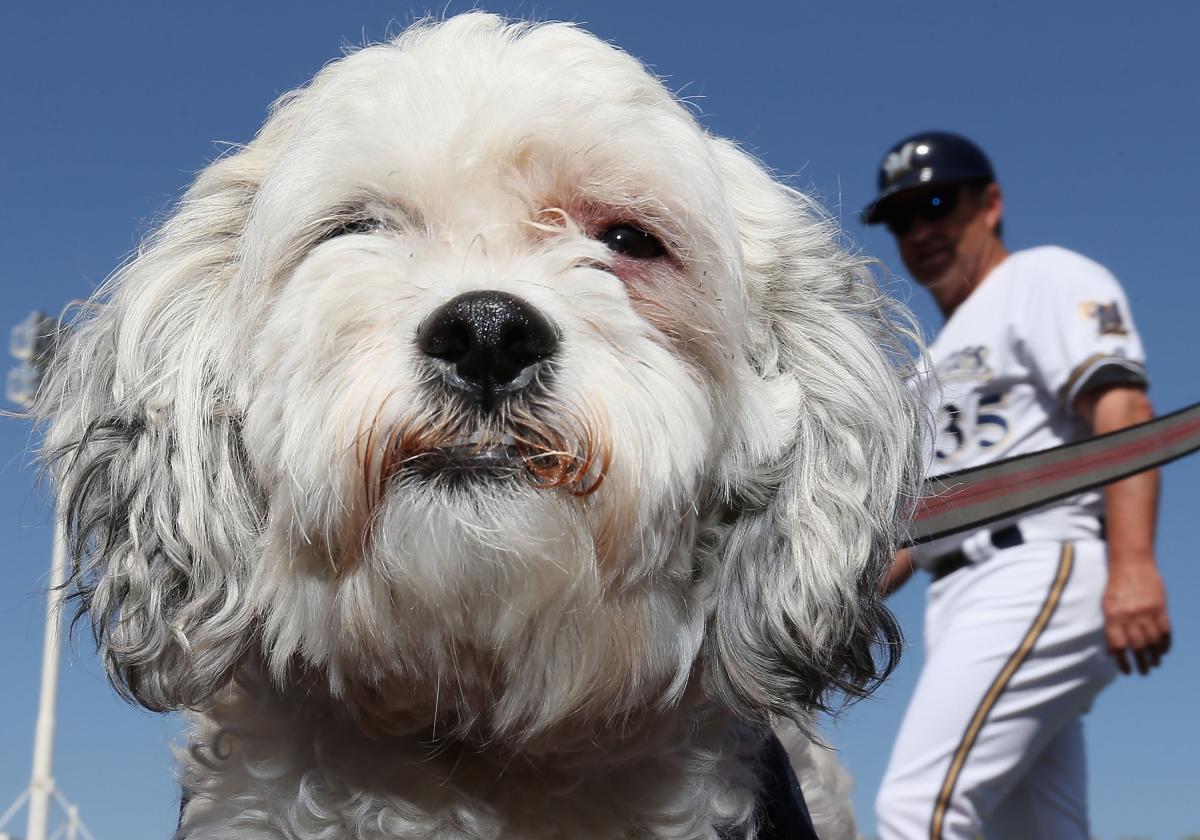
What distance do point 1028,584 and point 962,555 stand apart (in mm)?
333

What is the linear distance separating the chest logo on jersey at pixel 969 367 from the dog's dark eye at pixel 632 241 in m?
2.53

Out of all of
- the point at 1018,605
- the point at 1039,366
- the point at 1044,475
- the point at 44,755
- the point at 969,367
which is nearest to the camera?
the point at 1044,475

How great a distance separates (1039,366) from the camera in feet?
15.6

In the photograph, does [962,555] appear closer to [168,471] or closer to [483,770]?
[483,770]

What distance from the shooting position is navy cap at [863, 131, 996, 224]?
5492 millimetres

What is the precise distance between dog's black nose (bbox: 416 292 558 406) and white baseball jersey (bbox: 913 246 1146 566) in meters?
2.75

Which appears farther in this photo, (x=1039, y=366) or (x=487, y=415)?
(x=1039, y=366)

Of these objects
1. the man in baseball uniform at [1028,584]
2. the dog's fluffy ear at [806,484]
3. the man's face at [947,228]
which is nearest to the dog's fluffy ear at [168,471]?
the dog's fluffy ear at [806,484]

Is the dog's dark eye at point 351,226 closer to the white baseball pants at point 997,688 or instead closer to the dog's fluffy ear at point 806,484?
the dog's fluffy ear at point 806,484

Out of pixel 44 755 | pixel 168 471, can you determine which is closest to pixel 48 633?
pixel 168 471

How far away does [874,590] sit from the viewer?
104 inches

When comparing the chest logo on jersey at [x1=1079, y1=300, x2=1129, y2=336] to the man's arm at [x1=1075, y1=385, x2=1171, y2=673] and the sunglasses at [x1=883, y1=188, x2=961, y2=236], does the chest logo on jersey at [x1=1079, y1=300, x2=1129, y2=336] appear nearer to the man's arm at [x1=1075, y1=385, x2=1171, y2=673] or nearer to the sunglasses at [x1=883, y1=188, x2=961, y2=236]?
the man's arm at [x1=1075, y1=385, x2=1171, y2=673]

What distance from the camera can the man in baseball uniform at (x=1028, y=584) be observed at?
4.37m

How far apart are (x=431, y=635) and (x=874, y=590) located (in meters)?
0.93
